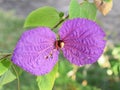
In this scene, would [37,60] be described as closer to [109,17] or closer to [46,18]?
[46,18]

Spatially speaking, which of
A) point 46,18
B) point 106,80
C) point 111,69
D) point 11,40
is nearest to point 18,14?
point 11,40

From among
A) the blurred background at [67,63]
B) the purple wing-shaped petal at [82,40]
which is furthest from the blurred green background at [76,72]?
the purple wing-shaped petal at [82,40]

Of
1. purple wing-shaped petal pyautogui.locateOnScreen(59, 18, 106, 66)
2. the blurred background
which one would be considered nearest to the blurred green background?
the blurred background

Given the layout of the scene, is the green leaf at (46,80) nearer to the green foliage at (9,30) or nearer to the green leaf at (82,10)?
the green leaf at (82,10)

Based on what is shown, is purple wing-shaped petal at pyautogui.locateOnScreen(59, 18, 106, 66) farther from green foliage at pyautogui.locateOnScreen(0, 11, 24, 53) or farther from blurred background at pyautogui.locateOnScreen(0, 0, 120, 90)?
green foliage at pyautogui.locateOnScreen(0, 11, 24, 53)

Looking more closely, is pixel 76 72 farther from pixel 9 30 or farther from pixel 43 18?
pixel 9 30

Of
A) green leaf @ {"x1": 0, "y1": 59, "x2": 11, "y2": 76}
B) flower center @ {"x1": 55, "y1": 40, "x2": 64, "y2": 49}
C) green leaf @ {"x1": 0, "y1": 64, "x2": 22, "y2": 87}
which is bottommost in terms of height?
green leaf @ {"x1": 0, "y1": 64, "x2": 22, "y2": 87}

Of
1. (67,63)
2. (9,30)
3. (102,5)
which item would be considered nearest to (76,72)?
(67,63)

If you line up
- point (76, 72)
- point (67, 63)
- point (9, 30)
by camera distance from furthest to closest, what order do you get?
point (9, 30), point (76, 72), point (67, 63)
